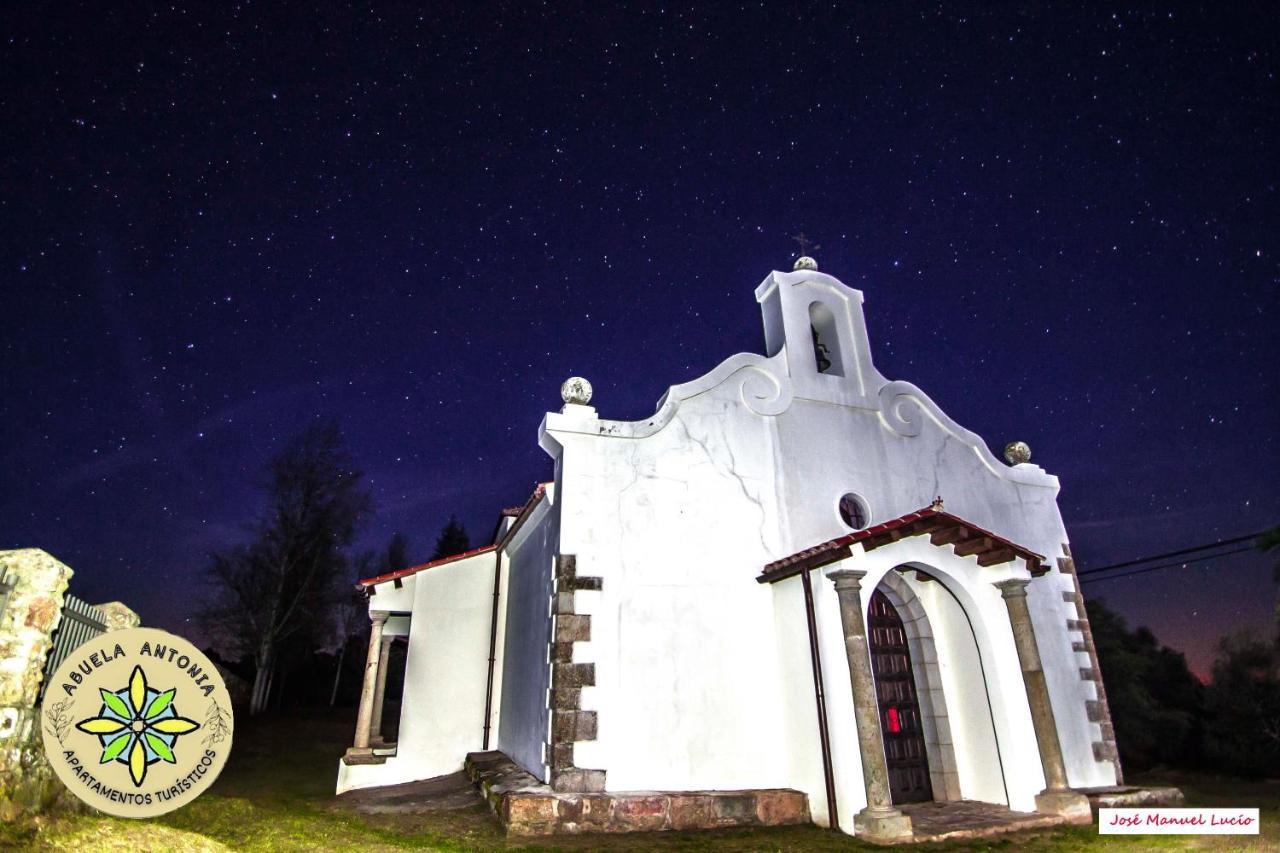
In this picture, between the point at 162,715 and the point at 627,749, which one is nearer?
the point at 162,715

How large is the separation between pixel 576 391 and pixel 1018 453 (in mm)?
8608

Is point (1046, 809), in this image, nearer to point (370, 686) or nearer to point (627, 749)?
point (627, 749)

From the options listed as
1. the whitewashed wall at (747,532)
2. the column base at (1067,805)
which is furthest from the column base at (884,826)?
the column base at (1067,805)

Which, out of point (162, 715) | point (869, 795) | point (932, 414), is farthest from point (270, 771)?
point (932, 414)

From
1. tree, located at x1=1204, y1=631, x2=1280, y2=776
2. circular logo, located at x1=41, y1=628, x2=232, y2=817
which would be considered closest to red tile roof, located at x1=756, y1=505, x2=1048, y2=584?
circular logo, located at x1=41, y1=628, x2=232, y2=817

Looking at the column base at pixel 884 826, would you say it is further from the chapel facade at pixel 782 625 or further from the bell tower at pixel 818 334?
the bell tower at pixel 818 334

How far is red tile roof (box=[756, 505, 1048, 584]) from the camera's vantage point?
8328 millimetres

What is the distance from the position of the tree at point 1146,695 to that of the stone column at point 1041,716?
1771 centimetres

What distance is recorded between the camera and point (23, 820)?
4797 millimetres

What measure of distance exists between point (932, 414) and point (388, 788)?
1153cm

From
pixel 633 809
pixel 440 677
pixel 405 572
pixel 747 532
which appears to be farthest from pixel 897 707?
pixel 405 572

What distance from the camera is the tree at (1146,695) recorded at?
2341 cm

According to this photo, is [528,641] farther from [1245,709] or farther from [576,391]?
[1245,709]

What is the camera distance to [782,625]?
9195 mm
